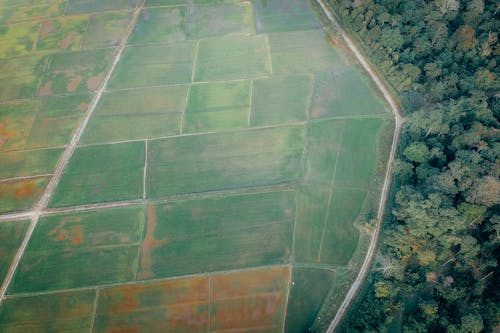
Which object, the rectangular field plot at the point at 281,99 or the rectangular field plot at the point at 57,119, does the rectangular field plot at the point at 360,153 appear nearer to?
the rectangular field plot at the point at 281,99

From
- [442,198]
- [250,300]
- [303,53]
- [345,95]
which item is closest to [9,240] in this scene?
[250,300]

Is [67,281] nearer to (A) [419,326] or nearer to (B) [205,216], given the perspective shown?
(B) [205,216]

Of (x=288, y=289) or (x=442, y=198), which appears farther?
(x=288, y=289)

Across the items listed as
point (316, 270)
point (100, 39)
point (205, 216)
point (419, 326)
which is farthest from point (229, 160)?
point (100, 39)

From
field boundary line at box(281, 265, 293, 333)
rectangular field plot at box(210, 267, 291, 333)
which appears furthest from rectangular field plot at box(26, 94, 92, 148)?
field boundary line at box(281, 265, 293, 333)

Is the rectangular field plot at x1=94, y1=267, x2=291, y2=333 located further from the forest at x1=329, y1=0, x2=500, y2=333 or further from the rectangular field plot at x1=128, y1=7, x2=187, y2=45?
the rectangular field plot at x1=128, y1=7, x2=187, y2=45

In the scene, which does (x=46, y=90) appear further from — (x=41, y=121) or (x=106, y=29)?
(x=106, y=29)
